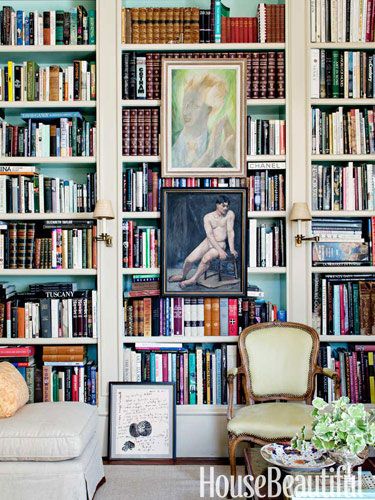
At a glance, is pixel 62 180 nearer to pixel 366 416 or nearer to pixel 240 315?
pixel 240 315

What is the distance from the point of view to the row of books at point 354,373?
2.97 meters

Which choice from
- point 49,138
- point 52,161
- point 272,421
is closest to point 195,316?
point 272,421

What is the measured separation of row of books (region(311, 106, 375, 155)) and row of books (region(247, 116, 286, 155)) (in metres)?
0.20

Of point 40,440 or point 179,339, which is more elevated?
point 179,339

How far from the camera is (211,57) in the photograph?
3025mm

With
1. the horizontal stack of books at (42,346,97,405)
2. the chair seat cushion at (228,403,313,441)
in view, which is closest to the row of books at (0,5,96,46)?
the horizontal stack of books at (42,346,97,405)

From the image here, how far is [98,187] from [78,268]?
532mm

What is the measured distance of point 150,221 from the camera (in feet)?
10.7

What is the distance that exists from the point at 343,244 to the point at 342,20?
140 cm

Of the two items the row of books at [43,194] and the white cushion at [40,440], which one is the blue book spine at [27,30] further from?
the white cushion at [40,440]

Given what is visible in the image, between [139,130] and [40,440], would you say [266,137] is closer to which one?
[139,130]

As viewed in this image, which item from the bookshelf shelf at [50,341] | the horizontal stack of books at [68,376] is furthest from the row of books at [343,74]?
the horizontal stack of books at [68,376]

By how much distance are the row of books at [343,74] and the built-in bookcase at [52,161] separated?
1.41m

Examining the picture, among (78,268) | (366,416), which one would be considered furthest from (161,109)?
(366,416)
